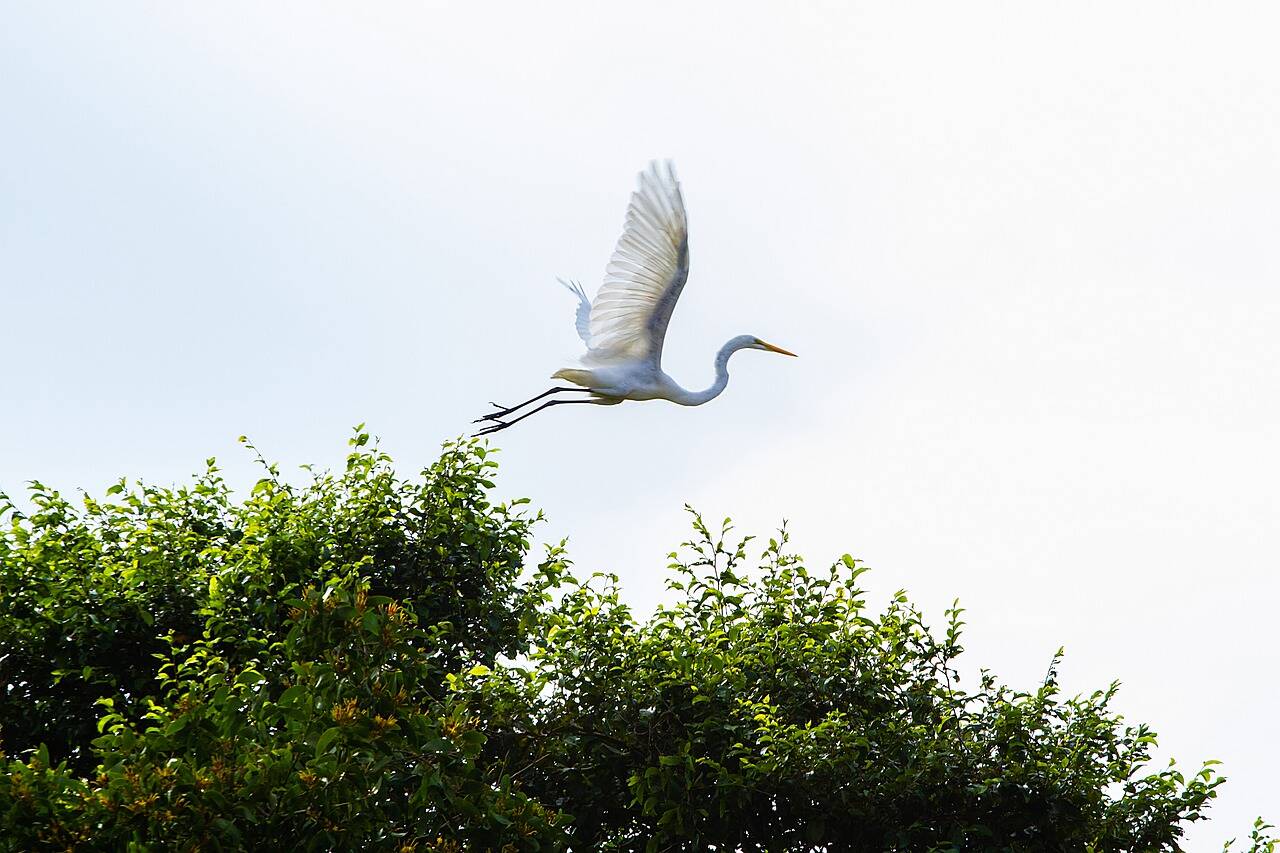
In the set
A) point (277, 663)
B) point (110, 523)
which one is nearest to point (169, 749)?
point (277, 663)

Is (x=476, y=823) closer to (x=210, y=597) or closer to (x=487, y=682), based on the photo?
(x=487, y=682)

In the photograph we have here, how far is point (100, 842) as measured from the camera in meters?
6.06

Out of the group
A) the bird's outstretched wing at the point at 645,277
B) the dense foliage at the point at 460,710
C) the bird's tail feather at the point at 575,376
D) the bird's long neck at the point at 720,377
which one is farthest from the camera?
the bird's long neck at the point at 720,377

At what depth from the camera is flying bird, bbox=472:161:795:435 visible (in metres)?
9.85

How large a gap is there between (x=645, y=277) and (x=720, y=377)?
1.71m

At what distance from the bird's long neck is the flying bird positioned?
2.9 inches

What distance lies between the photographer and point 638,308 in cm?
1025

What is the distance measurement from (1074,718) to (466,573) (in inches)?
170

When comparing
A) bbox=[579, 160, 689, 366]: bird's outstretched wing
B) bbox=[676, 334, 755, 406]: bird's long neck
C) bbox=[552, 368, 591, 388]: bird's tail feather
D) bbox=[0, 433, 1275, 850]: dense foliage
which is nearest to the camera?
bbox=[0, 433, 1275, 850]: dense foliage

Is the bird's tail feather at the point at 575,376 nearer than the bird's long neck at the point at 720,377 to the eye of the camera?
Yes

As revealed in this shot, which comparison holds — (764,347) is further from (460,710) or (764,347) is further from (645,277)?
(460,710)

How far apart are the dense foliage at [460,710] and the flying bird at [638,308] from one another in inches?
44.3

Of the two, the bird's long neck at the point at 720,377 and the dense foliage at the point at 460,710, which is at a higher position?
the bird's long neck at the point at 720,377

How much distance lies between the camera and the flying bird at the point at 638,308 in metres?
9.85
